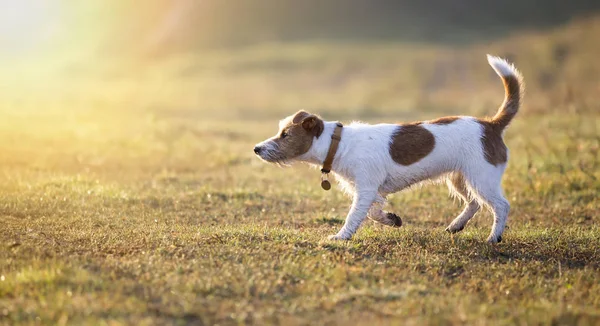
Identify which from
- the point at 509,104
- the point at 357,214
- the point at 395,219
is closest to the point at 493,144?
the point at 509,104

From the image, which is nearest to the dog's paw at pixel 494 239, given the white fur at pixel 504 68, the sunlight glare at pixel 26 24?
the white fur at pixel 504 68

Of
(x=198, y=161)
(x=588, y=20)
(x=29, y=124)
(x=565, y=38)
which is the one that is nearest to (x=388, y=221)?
(x=198, y=161)

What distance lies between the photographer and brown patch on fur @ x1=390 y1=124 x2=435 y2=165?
816 cm

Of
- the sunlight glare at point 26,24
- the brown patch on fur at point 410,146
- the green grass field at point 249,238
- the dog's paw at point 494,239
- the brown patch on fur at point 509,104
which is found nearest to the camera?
the green grass field at point 249,238

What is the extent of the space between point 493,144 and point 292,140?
237cm

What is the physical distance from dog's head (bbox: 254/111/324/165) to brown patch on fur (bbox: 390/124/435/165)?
89cm

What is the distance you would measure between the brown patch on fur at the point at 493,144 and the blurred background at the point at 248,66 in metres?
8.36

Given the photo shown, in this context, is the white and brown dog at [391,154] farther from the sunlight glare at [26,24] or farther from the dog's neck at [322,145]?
the sunlight glare at [26,24]

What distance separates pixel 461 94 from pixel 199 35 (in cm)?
4620

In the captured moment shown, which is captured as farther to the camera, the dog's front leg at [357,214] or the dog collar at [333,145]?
the dog collar at [333,145]

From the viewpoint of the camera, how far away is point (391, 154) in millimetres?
8133

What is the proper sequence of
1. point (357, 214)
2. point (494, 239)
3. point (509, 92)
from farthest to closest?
point (509, 92)
point (494, 239)
point (357, 214)

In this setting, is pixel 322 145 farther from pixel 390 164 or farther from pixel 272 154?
pixel 390 164

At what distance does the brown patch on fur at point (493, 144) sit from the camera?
8.24 meters
